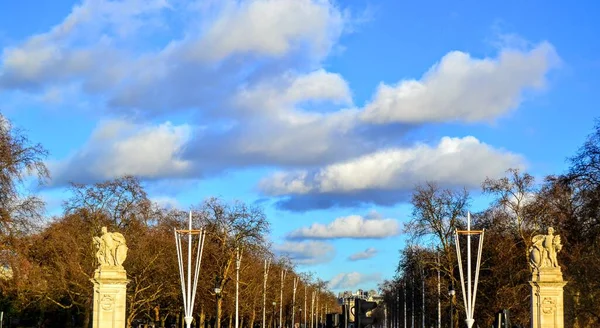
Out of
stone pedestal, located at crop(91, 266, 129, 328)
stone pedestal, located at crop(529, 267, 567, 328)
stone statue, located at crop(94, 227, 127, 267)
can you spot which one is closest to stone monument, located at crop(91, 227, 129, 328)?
stone pedestal, located at crop(91, 266, 129, 328)

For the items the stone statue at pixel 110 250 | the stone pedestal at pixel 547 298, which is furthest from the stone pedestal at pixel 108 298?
the stone pedestal at pixel 547 298

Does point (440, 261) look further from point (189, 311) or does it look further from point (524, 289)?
point (189, 311)

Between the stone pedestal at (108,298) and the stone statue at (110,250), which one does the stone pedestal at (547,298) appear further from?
the stone statue at (110,250)

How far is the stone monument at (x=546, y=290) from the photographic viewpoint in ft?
129

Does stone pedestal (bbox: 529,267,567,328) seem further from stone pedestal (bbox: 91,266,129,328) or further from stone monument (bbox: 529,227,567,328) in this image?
stone pedestal (bbox: 91,266,129,328)

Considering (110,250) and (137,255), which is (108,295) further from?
(137,255)

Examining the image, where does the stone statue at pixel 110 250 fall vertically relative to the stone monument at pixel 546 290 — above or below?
above

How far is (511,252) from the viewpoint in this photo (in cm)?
6638

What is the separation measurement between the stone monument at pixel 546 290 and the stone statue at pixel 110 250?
60.2ft

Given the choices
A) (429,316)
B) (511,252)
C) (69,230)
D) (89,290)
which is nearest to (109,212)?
(69,230)

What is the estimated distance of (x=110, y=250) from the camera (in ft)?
127

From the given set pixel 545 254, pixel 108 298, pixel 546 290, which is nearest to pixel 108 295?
pixel 108 298

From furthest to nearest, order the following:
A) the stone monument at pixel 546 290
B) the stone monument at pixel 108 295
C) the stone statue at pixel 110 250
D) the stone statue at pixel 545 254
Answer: the stone statue at pixel 545 254
the stone monument at pixel 546 290
the stone statue at pixel 110 250
the stone monument at pixel 108 295

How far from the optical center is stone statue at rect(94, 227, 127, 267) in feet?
126
